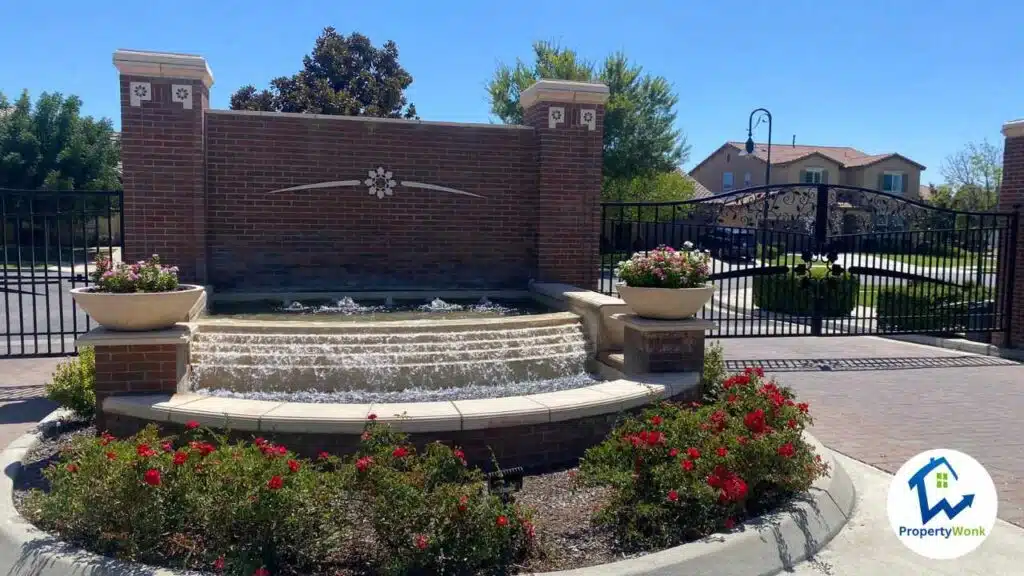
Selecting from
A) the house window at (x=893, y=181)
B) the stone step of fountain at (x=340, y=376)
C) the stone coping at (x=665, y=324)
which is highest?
the house window at (x=893, y=181)

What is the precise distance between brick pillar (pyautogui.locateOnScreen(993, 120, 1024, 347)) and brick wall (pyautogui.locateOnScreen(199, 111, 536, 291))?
23.5 ft

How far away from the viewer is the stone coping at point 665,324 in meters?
6.45

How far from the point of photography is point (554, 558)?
384 cm

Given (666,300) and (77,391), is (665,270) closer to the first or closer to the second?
(666,300)

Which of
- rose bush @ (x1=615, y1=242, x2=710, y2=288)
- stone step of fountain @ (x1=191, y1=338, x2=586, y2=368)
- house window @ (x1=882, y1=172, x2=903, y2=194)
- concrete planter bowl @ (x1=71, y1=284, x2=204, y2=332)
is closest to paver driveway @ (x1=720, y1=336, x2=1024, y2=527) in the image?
rose bush @ (x1=615, y1=242, x2=710, y2=288)

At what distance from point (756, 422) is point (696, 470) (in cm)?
60

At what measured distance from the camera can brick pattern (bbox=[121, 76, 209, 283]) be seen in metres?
8.22

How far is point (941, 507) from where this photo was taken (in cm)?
455

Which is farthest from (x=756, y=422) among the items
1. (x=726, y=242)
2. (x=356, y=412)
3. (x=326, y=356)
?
(x=726, y=242)

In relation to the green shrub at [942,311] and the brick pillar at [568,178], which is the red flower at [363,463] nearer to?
the brick pillar at [568,178]

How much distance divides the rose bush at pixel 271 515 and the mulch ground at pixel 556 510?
240mm

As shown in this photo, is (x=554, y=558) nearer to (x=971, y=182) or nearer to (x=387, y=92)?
(x=387, y=92)

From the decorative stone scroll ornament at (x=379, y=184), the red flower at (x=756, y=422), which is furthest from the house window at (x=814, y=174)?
the red flower at (x=756, y=422)

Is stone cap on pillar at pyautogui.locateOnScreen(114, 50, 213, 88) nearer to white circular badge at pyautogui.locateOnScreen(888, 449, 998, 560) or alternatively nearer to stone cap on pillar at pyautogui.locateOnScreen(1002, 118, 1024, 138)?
white circular badge at pyautogui.locateOnScreen(888, 449, 998, 560)
